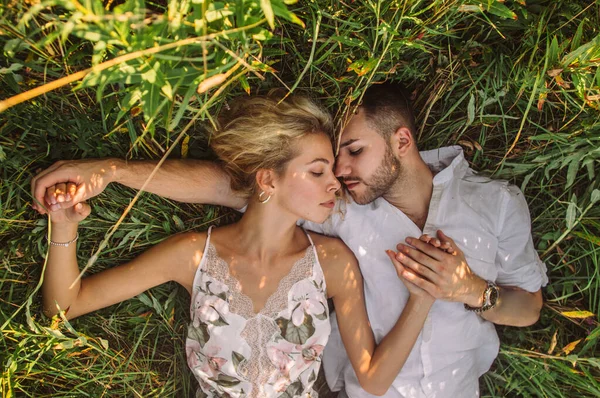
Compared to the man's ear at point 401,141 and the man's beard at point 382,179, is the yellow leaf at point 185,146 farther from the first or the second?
the man's ear at point 401,141

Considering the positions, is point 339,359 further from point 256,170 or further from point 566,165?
point 566,165

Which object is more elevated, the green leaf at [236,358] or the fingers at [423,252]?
the fingers at [423,252]

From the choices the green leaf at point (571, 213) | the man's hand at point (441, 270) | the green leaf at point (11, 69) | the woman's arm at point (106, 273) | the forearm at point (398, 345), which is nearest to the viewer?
the green leaf at point (11, 69)

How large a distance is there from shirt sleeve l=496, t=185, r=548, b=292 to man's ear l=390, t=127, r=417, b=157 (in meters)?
0.73

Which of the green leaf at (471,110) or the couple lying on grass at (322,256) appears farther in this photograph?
the green leaf at (471,110)

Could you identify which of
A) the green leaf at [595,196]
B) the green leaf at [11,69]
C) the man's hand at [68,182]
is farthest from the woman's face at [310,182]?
the green leaf at [595,196]

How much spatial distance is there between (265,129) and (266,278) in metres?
0.88

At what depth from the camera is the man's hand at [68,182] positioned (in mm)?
2611

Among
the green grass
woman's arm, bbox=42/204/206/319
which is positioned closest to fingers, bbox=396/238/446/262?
the green grass

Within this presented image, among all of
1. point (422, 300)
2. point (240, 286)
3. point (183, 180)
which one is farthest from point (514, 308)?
point (183, 180)

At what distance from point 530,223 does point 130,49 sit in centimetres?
264

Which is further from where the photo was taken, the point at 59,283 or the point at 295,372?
the point at 295,372

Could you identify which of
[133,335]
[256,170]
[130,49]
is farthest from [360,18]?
[133,335]

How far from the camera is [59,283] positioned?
2842 millimetres
